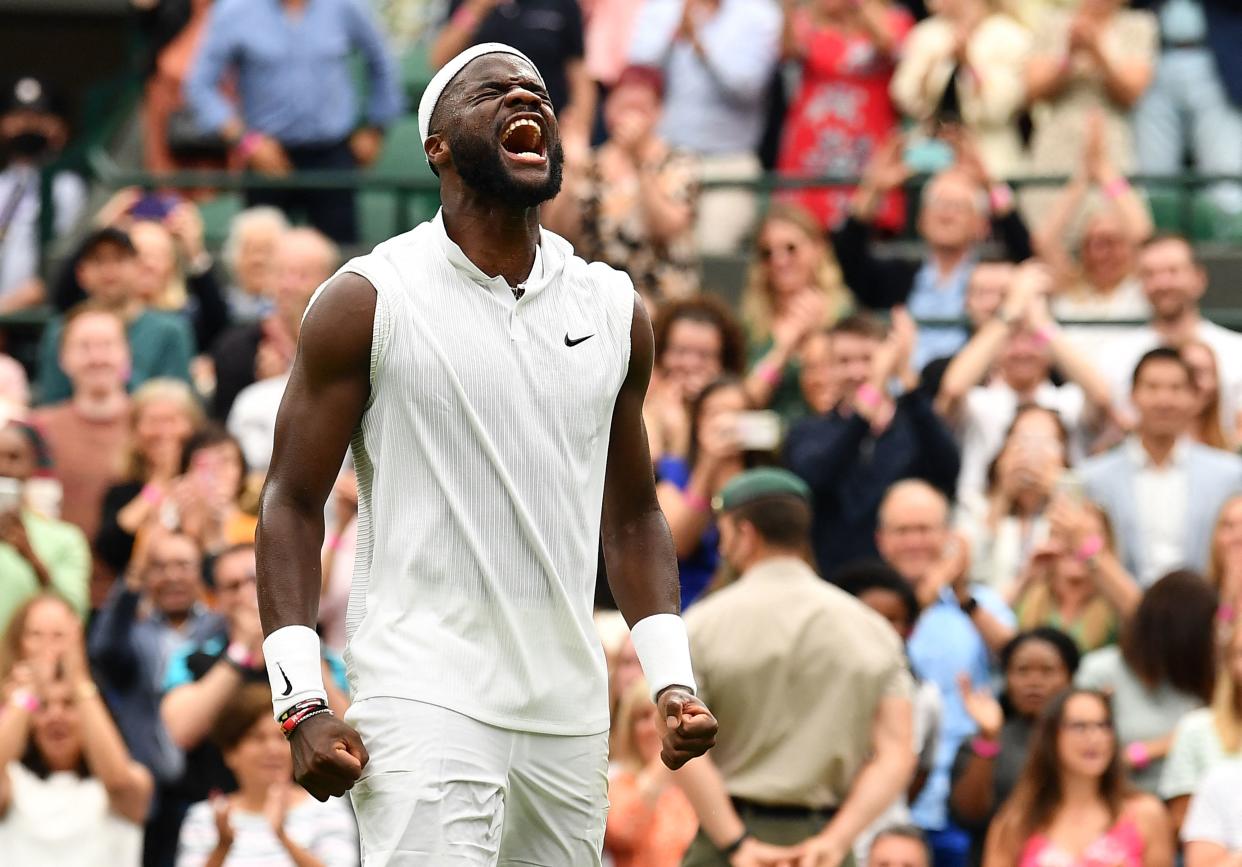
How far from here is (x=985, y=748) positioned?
8.16 meters

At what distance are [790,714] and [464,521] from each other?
9.53 feet

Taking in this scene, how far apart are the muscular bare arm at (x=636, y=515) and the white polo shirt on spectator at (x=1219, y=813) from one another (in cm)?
297

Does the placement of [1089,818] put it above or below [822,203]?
below

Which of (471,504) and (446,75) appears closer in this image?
(471,504)

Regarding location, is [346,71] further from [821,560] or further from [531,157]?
[531,157]

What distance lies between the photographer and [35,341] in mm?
12828

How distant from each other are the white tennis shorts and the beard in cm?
98

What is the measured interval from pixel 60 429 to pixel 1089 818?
4.79 m

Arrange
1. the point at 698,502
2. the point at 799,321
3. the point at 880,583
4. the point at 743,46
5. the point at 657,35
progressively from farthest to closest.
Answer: the point at 657,35 < the point at 743,46 < the point at 799,321 < the point at 698,502 < the point at 880,583

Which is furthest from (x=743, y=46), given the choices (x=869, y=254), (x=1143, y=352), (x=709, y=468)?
(x=709, y=468)

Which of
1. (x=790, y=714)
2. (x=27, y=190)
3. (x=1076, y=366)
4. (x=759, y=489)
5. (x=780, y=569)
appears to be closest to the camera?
(x=790, y=714)

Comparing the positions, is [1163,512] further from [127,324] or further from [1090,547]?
[127,324]

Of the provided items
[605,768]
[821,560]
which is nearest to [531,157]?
[605,768]

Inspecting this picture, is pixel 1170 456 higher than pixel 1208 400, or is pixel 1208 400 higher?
pixel 1208 400
